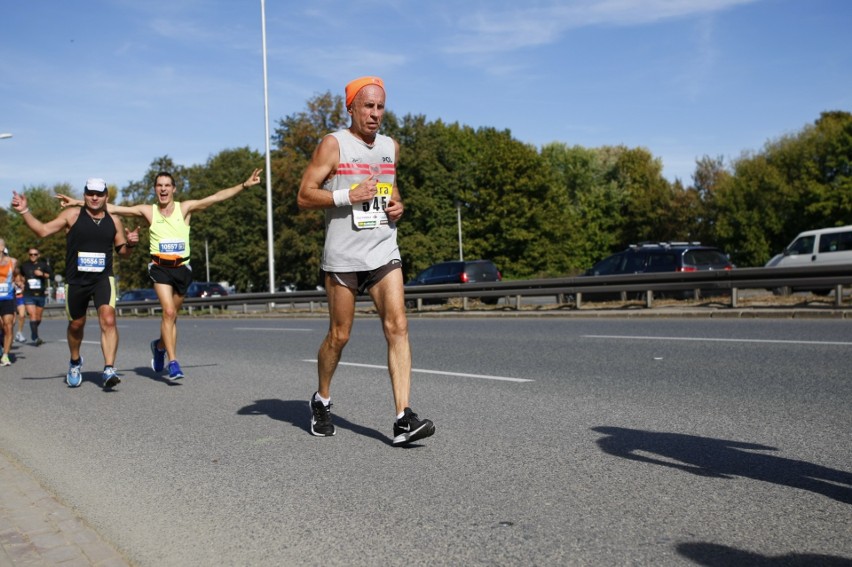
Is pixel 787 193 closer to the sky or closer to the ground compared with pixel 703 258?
closer to the sky

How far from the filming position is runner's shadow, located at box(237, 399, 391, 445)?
605 centimetres

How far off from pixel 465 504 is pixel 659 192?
261 feet

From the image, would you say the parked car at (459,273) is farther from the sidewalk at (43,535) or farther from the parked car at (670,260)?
the sidewalk at (43,535)

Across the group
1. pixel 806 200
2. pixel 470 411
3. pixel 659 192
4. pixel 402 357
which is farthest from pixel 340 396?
pixel 659 192

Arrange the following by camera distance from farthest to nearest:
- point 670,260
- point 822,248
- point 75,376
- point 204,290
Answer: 1. point 204,290
2. point 822,248
3. point 670,260
4. point 75,376

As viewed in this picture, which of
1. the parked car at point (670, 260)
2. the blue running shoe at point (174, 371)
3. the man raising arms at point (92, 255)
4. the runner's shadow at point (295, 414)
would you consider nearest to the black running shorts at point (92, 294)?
the man raising arms at point (92, 255)

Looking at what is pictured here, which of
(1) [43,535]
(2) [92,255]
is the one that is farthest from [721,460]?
(2) [92,255]

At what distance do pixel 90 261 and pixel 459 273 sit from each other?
2101cm

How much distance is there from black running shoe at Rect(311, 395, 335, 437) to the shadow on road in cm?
298

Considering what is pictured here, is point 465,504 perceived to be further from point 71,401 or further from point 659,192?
point 659,192

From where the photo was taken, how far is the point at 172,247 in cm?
924

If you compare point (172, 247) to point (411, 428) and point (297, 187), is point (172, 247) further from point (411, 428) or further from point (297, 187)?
point (297, 187)

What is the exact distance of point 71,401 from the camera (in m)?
8.54

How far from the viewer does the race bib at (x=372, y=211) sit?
5457mm
